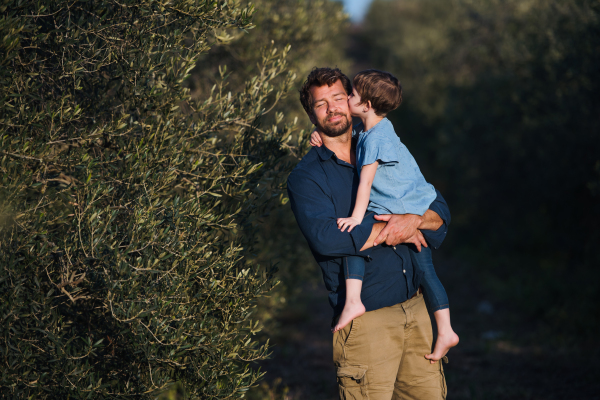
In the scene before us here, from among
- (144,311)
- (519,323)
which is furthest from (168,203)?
(519,323)

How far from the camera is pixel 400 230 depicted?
11.5ft

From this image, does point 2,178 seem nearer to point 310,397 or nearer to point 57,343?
point 57,343

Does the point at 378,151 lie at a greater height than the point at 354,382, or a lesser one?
greater

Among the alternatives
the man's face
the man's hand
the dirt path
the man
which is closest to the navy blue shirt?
the man

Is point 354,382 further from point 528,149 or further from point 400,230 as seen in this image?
point 528,149

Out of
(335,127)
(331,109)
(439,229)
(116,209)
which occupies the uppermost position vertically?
(331,109)

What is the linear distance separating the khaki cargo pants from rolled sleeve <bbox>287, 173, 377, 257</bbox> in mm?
528

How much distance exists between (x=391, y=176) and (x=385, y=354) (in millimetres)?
1324

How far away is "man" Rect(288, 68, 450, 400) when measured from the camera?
343 centimetres

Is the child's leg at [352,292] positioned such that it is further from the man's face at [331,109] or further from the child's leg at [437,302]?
the man's face at [331,109]

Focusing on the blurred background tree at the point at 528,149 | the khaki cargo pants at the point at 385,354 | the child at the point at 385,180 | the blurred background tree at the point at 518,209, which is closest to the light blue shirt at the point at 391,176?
the child at the point at 385,180

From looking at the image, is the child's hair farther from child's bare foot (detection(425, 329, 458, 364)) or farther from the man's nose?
child's bare foot (detection(425, 329, 458, 364))

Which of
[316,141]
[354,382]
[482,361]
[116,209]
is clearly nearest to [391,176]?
[316,141]

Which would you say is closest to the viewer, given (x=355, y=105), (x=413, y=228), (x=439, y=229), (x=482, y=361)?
(x=413, y=228)
